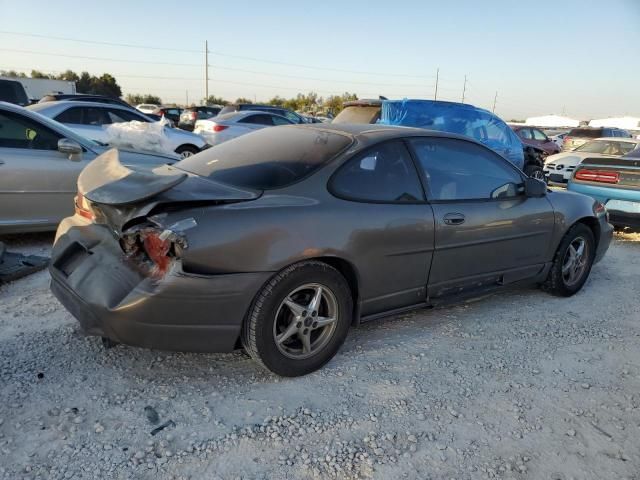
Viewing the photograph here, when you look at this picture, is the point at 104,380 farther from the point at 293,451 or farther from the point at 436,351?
the point at 436,351

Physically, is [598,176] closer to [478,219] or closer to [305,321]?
[478,219]

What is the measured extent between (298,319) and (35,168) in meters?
3.50

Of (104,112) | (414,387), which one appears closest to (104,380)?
(414,387)

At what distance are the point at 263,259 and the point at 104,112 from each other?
841 cm

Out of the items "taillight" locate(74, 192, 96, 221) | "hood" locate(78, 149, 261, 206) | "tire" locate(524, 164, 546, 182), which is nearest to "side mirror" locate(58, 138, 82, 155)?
"taillight" locate(74, 192, 96, 221)

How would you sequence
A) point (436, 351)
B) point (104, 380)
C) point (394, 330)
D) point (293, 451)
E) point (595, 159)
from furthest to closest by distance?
1. point (595, 159)
2. point (394, 330)
3. point (436, 351)
4. point (104, 380)
5. point (293, 451)

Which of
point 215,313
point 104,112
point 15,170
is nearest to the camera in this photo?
point 215,313

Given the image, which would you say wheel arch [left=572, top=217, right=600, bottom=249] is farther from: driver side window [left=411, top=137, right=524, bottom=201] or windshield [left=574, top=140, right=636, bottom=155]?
windshield [left=574, top=140, right=636, bottom=155]

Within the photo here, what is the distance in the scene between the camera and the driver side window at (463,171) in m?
3.49

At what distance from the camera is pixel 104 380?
2768 mm

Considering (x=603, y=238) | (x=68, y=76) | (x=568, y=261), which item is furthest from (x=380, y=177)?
(x=68, y=76)

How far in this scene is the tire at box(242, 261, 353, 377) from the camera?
8.82ft

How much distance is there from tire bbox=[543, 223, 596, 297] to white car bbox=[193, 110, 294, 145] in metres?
8.45

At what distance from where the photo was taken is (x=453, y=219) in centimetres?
343
